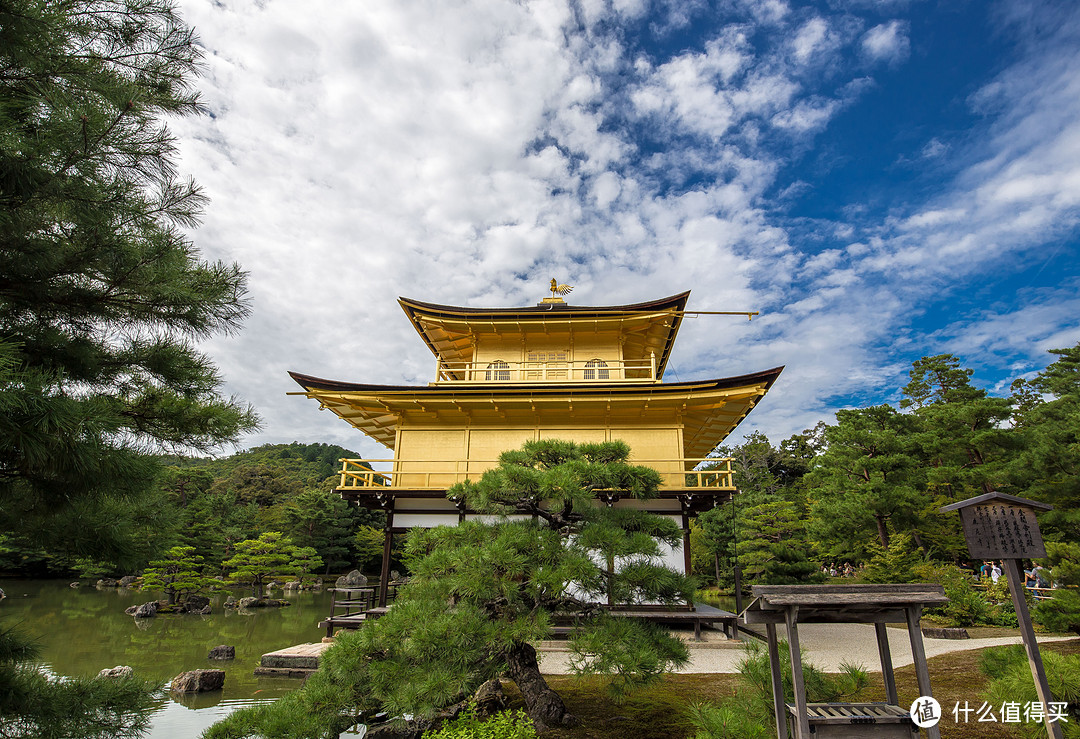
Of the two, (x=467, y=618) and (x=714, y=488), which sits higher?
(x=714, y=488)

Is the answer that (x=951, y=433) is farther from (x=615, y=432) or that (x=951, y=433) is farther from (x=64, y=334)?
(x=64, y=334)

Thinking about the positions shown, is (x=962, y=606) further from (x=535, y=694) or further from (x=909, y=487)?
(x=535, y=694)

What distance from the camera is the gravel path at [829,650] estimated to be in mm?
7180

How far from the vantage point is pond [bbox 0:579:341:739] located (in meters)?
6.88

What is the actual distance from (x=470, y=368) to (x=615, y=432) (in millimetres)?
4426

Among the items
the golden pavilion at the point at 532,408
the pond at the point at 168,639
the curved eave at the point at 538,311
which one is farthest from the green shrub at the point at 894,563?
the pond at the point at 168,639

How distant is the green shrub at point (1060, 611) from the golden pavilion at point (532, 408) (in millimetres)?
4375

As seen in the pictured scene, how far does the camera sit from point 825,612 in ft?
12.2

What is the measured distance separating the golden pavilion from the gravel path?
71.5 inches

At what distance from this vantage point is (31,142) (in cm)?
253

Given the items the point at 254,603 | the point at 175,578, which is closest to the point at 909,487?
the point at 254,603

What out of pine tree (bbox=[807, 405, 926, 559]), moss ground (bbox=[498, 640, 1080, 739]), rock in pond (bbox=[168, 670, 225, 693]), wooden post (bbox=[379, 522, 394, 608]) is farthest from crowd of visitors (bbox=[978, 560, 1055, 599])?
rock in pond (bbox=[168, 670, 225, 693])

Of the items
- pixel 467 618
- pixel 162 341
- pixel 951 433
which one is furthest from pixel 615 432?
pixel 951 433

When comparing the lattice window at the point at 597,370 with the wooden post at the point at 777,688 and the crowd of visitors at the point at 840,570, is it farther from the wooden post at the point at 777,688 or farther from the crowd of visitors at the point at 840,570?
the crowd of visitors at the point at 840,570
